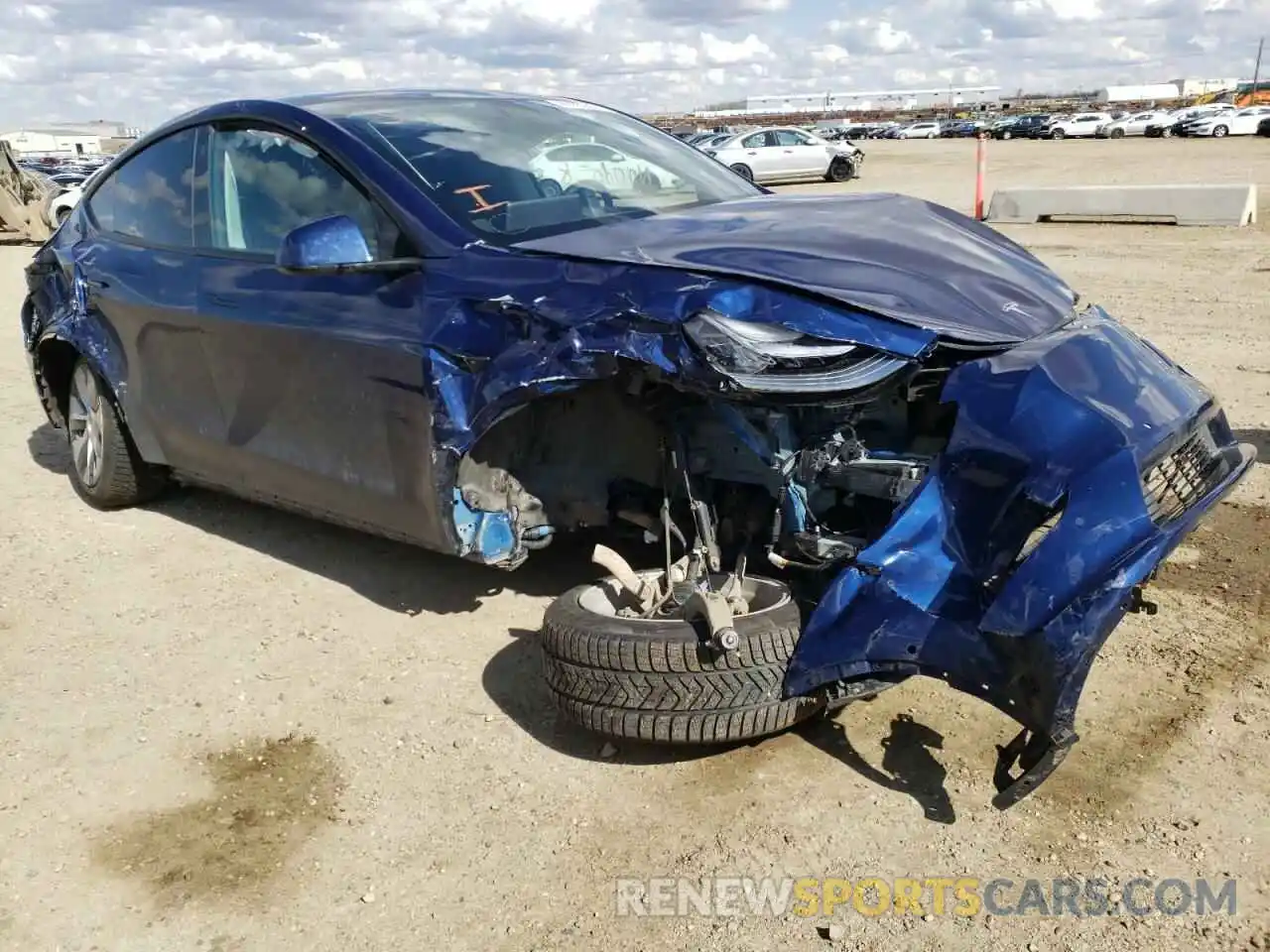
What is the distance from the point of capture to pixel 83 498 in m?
5.66

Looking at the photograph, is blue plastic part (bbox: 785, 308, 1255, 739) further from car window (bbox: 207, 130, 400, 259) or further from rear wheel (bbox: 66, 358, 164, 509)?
rear wheel (bbox: 66, 358, 164, 509)

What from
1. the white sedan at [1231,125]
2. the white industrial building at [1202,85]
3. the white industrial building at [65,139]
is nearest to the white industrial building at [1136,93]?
the white industrial building at [1202,85]

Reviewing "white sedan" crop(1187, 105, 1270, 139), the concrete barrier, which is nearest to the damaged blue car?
the concrete barrier

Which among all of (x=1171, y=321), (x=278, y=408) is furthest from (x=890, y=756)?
(x=1171, y=321)

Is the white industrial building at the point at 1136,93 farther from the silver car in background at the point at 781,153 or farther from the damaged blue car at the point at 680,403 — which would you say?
the damaged blue car at the point at 680,403

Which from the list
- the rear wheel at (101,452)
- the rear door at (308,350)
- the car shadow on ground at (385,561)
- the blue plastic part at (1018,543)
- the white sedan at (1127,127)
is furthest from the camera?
the white sedan at (1127,127)

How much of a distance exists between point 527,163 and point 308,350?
1.00 meters

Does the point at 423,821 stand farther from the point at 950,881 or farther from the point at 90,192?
the point at 90,192

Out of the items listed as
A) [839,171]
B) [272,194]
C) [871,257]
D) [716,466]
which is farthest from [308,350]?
[839,171]

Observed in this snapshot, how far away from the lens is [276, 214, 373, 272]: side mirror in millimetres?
3424

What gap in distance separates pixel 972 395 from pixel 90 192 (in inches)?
177

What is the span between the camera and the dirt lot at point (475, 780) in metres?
2.59

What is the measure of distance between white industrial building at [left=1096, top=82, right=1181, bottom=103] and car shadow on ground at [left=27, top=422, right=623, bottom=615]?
12453 cm

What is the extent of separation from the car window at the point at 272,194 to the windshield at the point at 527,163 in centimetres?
18
